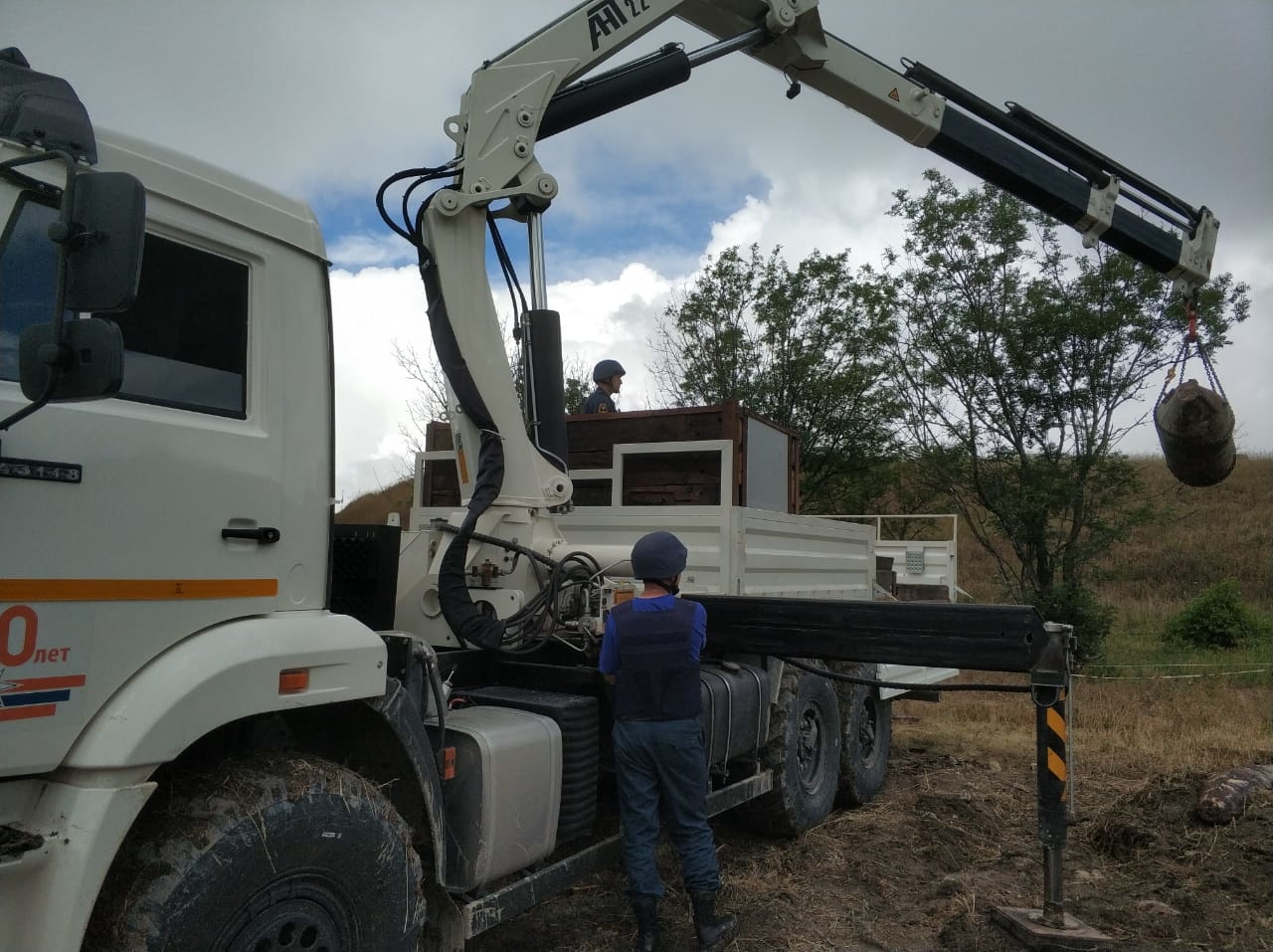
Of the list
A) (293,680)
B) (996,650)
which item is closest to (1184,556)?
(996,650)

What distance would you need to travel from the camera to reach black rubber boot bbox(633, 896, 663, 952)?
13.5 ft

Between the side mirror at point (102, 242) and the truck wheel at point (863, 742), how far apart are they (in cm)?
536

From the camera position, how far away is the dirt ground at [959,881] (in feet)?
15.0

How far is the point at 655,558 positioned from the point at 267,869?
6.58 feet

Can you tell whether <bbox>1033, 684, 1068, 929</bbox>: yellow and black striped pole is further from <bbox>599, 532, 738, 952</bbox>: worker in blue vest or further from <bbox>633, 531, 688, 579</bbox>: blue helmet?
<bbox>633, 531, 688, 579</bbox>: blue helmet

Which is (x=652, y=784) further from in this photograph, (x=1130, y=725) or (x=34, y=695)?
(x=1130, y=725)

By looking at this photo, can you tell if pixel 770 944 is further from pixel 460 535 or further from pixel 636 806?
pixel 460 535

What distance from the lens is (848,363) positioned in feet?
53.3

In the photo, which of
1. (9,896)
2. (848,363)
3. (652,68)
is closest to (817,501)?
(848,363)

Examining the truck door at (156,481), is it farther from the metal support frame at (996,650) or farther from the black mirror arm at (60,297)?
the metal support frame at (996,650)

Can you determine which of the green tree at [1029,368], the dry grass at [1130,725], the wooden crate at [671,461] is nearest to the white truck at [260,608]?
the wooden crate at [671,461]

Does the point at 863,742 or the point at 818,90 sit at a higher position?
the point at 818,90

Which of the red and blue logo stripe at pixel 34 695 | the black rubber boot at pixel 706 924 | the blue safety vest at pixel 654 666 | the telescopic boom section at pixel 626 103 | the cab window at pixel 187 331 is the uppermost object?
the telescopic boom section at pixel 626 103

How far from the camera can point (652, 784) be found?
4.11 m
